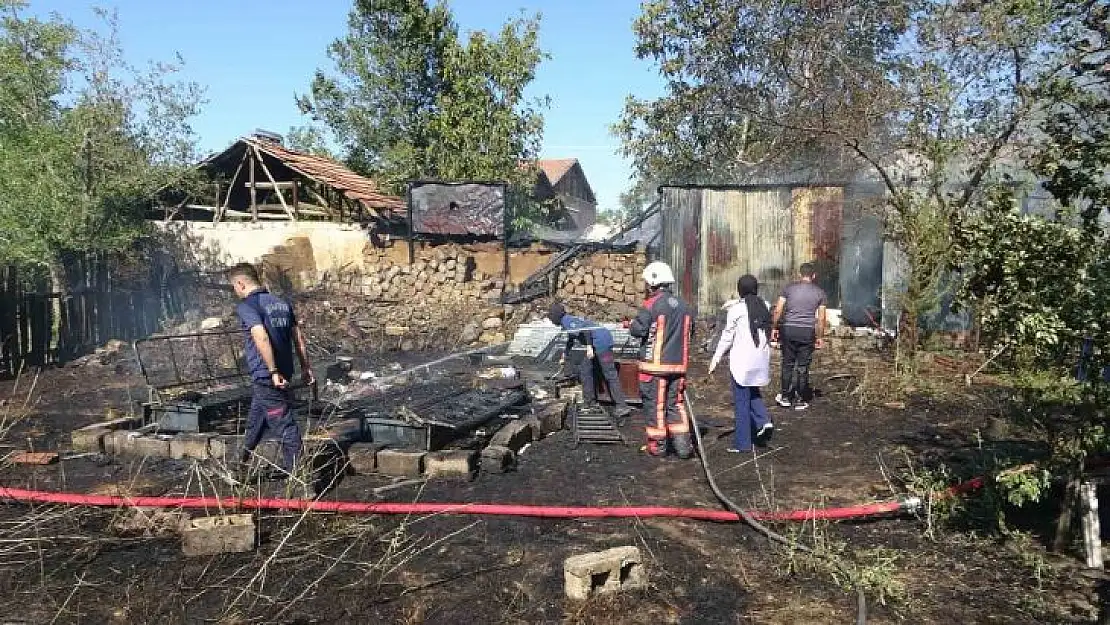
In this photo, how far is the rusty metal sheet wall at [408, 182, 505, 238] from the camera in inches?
683

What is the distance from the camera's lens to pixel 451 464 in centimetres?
602

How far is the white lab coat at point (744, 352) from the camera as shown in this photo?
6.68m

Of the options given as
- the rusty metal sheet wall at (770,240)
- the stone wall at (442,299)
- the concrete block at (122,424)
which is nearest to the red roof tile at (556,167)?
the stone wall at (442,299)

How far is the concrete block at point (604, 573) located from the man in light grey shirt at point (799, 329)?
188 inches

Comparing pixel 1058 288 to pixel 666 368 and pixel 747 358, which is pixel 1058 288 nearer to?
pixel 747 358

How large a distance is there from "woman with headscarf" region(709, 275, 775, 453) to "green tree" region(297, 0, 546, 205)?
1516cm

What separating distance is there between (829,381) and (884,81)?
19.1ft

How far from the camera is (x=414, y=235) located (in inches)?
709

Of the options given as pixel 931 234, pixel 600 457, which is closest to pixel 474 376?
pixel 600 457

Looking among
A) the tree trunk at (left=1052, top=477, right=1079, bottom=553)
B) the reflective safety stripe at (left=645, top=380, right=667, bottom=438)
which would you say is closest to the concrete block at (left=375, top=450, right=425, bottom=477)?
the reflective safety stripe at (left=645, top=380, right=667, bottom=438)

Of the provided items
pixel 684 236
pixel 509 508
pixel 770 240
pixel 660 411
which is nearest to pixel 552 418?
pixel 660 411

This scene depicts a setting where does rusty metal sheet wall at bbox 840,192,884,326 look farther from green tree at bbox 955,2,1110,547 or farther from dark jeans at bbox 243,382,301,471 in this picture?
dark jeans at bbox 243,382,301,471

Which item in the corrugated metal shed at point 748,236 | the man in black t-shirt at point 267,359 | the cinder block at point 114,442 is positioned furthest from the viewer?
the corrugated metal shed at point 748,236

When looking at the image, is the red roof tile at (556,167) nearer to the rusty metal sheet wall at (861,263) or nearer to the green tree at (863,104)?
the green tree at (863,104)
